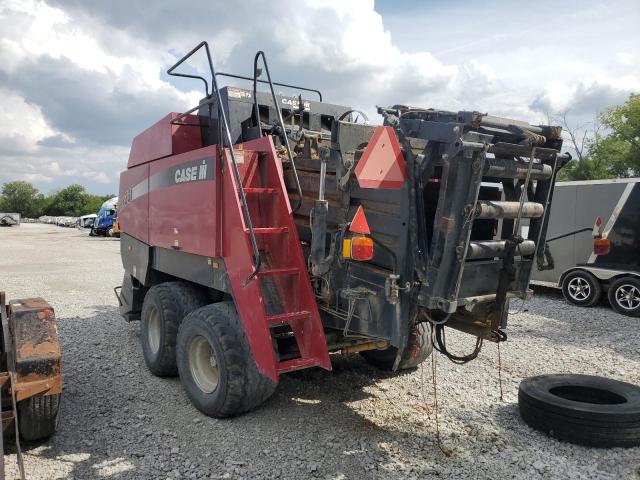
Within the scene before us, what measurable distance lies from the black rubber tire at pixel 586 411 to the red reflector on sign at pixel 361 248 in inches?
75.2

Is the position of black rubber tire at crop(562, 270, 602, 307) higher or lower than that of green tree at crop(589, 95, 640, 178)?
lower

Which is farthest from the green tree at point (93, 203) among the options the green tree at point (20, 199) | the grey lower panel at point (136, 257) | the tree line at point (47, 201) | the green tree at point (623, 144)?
the grey lower panel at point (136, 257)

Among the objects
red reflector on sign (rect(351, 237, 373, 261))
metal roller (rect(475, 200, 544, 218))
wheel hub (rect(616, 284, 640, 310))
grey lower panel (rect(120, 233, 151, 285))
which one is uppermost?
metal roller (rect(475, 200, 544, 218))

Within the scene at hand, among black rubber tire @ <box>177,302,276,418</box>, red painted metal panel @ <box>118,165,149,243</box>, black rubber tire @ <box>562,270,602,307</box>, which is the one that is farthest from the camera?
black rubber tire @ <box>562,270,602,307</box>

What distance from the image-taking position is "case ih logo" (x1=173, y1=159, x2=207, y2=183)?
448 centimetres

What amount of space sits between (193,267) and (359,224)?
6.68 ft

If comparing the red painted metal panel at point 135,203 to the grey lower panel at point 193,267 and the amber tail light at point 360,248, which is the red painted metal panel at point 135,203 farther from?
the amber tail light at point 360,248

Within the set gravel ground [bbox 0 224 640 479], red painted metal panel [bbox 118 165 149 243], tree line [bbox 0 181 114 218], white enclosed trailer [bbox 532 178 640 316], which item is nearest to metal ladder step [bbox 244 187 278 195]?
gravel ground [bbox 0 224 640 479]

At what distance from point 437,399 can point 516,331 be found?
334 cm

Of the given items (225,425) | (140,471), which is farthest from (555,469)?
(140,471)

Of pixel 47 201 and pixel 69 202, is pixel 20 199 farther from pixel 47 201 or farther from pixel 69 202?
pixel 69 202

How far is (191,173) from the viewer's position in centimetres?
471

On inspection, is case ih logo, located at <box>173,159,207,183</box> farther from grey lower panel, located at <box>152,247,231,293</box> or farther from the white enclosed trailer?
the white enclosed trailer

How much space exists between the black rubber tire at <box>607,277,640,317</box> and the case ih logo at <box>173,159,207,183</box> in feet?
25.4
